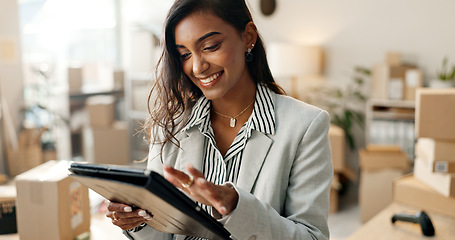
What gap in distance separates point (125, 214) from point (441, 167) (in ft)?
5.16

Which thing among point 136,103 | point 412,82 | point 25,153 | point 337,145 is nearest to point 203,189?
point 337,145

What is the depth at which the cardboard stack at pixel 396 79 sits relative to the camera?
3.61 m

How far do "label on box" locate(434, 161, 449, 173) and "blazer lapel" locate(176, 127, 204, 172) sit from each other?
1280 mm

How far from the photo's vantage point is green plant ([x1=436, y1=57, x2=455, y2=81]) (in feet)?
11.1

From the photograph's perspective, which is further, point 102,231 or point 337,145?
point 337,145

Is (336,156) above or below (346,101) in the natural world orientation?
below

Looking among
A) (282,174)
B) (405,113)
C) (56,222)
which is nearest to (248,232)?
(282,174)

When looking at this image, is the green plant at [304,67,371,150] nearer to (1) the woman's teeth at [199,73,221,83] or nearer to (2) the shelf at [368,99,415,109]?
(2) the shelf at [368,99,415,109]

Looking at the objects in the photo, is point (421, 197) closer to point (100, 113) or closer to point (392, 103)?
point (392, 103)

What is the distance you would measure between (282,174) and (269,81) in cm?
32

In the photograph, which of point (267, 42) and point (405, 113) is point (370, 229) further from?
point (267, 42)

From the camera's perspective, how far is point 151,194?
815 mm

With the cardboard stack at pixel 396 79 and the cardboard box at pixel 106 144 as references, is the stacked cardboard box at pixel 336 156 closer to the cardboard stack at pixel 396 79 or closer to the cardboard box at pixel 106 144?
the cardboard stack at pixel 396 79

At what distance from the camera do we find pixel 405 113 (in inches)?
143
